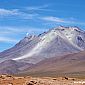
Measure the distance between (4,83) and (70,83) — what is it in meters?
7.50

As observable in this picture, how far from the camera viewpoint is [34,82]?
32.8 meters

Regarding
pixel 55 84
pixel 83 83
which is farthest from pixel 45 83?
pixel 83 83

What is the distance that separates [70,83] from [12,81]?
7.21m

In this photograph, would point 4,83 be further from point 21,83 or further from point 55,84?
point 55,84

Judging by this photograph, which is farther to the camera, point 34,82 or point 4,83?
point 4,83

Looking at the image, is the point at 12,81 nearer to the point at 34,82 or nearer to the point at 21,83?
the point at 21,83

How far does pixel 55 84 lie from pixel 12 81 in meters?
6.80

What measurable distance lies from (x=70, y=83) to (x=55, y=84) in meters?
1.75

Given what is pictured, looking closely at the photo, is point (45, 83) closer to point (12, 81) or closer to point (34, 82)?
point (34, 82)

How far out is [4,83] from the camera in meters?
36.1

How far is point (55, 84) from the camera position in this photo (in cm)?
3159

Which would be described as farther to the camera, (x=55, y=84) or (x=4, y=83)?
(x=4, y=83)

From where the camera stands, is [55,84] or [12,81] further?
[12,81]

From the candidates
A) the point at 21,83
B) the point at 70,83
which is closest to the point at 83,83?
the point at 70,83
